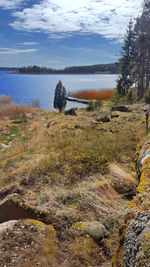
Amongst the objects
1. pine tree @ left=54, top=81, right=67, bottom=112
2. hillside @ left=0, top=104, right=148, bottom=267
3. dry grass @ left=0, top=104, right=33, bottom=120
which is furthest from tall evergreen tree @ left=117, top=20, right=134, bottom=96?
hillside @ left=0, top=104, right=148, bottom=267

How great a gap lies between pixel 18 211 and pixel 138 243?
88.2 inches

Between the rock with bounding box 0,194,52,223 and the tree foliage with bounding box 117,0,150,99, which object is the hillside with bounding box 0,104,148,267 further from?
the tree foliage with bounding box 117,0,150,99

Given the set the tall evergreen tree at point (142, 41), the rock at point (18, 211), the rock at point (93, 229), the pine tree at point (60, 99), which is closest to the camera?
the rock at point (93, 229)

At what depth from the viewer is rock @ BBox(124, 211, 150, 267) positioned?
4.27 feet

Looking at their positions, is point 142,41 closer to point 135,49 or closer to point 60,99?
point 135,49

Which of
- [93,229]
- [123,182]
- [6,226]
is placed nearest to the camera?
[6,226]

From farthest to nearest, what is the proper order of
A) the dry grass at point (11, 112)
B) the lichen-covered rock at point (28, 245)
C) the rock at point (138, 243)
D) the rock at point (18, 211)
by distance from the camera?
the dry grass at point (11, 112)
the rock at point (18, 211)
the lichen-covered rock at point (28, 245)
the rock at point (138, 243)

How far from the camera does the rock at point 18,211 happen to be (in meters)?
3.04

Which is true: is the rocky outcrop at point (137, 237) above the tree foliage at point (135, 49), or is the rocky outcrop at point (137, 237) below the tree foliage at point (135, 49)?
below

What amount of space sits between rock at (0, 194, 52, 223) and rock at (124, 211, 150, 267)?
1687mm

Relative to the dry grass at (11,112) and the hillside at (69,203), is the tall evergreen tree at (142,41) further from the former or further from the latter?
the hillside at (69,203)

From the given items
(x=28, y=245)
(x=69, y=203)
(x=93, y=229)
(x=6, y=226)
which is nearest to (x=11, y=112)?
(x=69, y=203)

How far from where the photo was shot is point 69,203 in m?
3.52

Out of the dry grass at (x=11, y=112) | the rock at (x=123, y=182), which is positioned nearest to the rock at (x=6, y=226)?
the rock at (x=123, y=182)
